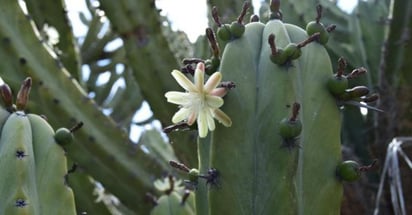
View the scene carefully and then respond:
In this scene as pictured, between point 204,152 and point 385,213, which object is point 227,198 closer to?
point 204,152

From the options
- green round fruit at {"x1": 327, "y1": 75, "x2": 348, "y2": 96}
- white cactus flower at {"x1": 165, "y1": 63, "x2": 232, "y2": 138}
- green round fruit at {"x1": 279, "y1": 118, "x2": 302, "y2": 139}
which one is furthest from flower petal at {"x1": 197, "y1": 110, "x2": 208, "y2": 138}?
green round fruit at {"x1": 327, "y1": 75, "x2": 348, "y2": 96}

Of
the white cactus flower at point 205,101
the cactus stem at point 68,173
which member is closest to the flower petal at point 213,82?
the white cactus flower at point 205,101

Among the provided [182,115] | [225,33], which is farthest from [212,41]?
[182,115]

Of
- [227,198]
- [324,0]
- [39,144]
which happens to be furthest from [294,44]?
[324,0]

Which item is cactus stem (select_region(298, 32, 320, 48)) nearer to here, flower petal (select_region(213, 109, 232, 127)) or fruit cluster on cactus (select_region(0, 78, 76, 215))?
flower petal (select_region(213, 109, 232, 127))

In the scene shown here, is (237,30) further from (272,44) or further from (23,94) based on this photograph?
(23,94)
